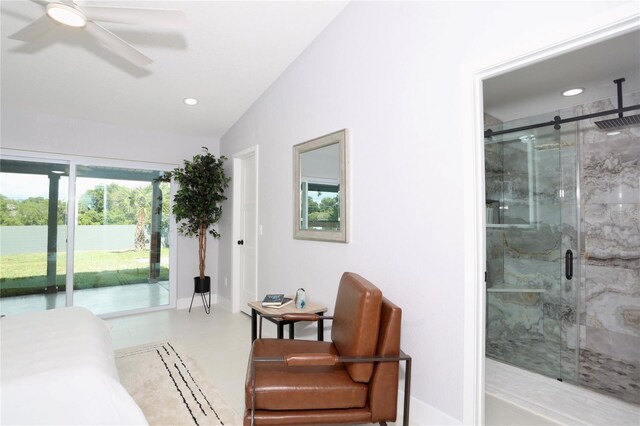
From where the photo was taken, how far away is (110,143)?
4477 mm

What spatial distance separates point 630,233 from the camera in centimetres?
267

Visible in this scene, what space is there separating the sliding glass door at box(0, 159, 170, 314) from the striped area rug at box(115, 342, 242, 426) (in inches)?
65.4

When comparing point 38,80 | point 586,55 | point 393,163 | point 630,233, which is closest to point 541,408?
point 630,233

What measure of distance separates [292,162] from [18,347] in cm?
248

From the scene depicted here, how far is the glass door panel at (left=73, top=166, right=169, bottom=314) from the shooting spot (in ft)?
14.3

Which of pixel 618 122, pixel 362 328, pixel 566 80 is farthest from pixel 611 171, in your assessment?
pixel 362 328

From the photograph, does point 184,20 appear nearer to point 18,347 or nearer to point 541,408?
point 18,347

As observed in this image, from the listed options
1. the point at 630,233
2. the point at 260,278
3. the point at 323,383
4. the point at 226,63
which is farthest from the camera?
the point at 260,278

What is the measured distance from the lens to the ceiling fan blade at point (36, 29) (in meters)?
2.03

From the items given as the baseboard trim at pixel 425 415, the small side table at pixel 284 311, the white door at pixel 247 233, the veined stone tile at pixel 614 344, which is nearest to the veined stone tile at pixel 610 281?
the veined stone tile at pixel 614 344

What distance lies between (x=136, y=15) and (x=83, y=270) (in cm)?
376

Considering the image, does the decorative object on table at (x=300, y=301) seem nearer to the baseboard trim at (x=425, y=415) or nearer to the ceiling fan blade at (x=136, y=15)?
the baseboard trim at (x=425, y=415)

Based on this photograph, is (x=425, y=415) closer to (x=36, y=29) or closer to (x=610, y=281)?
(x=610, y=281)

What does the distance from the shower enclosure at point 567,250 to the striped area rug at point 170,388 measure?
260 cm
